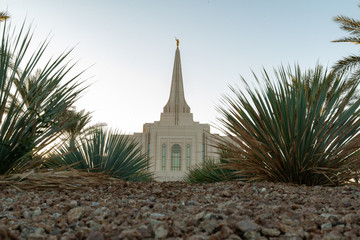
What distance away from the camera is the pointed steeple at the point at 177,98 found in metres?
35.2

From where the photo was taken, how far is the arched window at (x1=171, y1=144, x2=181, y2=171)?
34.0m

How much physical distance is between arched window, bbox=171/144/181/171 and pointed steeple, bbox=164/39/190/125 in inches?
96.9

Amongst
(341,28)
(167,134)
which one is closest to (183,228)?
(341,28)

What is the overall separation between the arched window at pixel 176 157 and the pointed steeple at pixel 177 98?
8.08 feet

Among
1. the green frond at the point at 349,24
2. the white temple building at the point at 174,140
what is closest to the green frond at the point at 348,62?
the green frond at the point at 349,24

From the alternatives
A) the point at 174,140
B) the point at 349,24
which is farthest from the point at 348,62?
the point at 174,140

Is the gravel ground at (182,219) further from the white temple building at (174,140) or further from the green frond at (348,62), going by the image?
the white temple building at (174,140)

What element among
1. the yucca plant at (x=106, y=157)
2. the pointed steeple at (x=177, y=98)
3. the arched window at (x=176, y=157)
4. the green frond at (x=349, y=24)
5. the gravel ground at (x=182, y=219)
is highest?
the pointed steeple at (x=177, y=98)

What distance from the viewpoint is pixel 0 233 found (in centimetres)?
131

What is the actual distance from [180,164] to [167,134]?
10.4ft

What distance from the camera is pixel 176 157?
1357 inches

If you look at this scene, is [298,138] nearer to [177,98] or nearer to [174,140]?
[174,140]

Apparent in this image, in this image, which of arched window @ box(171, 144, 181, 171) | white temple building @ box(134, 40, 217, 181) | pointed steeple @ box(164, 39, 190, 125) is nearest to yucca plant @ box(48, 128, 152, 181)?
white temple building @ box(134, 40, 217, 181)

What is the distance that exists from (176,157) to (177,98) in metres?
5.92
